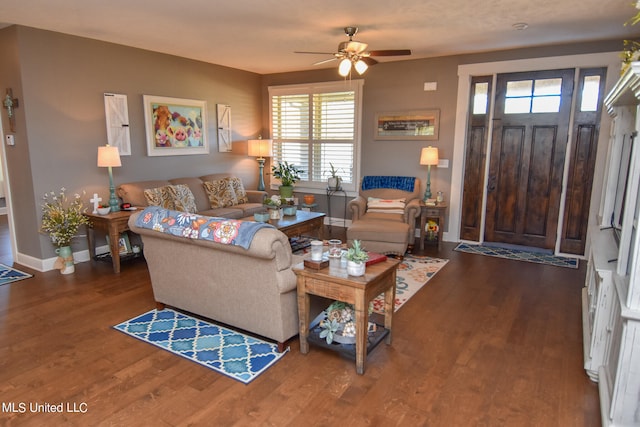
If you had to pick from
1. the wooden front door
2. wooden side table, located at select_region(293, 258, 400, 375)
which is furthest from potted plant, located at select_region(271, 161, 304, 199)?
wooden side table, located at select_region(293, 258, 400, 375)

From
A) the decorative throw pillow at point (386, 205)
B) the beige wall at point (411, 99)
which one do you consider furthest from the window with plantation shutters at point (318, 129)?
the decorative throw pillow at point (386, 205)

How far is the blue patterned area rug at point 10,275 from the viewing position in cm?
418

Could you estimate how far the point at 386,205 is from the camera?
559 cm

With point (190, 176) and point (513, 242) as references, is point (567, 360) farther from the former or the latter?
point (190, 176)

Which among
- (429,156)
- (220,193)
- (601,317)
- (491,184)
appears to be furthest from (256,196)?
(601,317)

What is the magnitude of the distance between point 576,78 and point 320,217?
3500 millimetres

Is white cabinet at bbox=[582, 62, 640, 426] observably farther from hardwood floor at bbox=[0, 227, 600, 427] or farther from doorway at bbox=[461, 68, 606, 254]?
doorway at bbox=[461, 68, 606, 254]

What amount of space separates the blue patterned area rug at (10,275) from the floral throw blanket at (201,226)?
2177 millimetres

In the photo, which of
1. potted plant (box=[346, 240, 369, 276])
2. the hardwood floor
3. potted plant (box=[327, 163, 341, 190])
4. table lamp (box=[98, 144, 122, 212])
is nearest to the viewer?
the hardwood floor

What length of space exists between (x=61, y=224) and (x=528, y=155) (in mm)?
5591

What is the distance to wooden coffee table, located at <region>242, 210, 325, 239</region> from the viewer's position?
4508 millimetres

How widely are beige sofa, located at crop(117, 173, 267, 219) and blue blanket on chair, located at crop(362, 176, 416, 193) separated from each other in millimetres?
1614

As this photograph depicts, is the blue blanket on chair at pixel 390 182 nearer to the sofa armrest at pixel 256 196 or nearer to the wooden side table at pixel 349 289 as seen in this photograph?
the sofa armrest at pixel 256 196

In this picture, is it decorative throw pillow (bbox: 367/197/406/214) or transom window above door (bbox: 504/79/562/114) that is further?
decorative throw pillow (bbox: 367/197/406/214)
